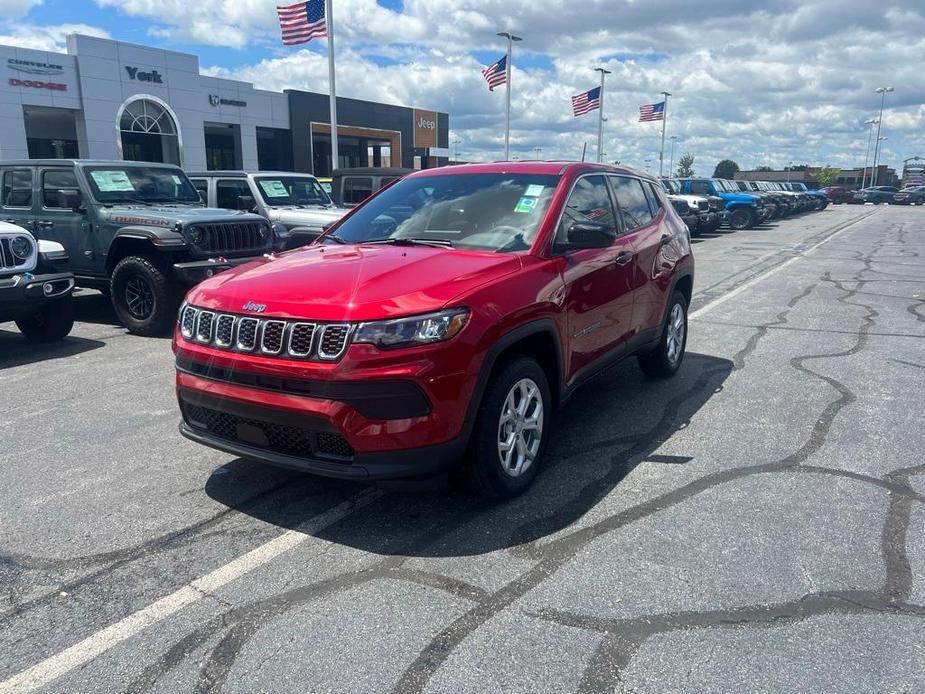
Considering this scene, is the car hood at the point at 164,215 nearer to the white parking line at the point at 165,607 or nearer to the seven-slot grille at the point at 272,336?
the seven-slot grille at the point at 272,336

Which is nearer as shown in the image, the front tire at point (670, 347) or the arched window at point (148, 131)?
the front tire at point (670, 347)

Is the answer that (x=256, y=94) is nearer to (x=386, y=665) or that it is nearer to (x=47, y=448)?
(x=47, y=448)

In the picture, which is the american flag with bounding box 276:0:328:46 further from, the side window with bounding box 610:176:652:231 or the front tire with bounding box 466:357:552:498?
the front tire with bounding box 466:357:552:498

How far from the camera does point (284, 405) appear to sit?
11.0 ft

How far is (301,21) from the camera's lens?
22.6 m

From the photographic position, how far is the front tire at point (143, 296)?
8.10 metres

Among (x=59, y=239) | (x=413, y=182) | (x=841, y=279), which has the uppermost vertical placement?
(x=413, y=182)

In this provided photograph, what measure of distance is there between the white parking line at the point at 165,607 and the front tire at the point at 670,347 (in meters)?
3.20

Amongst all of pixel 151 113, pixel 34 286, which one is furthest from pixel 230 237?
pixel 151 113

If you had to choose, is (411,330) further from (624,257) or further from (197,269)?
(197,269)

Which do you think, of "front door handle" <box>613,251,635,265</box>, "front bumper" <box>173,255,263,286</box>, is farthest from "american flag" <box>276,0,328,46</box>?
"front door handle" <box>613,251,635,265</box>

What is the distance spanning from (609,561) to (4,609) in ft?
8.33

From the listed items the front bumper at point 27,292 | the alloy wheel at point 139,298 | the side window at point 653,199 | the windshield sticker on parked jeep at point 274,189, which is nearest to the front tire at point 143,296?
the alloy wheel at point 139,298

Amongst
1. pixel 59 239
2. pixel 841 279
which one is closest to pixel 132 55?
pixel 59 239
